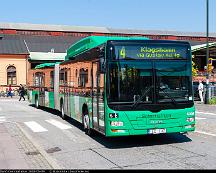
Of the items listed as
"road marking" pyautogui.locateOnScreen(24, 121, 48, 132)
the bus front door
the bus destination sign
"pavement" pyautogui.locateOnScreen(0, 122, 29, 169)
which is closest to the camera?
"pavement" pyautogui.locateOnScreen(0, 122, 29, 169)

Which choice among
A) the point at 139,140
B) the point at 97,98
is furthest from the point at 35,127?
the point at 139,140

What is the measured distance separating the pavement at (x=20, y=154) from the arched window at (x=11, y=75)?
146 ft

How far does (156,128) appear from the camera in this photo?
10.1m

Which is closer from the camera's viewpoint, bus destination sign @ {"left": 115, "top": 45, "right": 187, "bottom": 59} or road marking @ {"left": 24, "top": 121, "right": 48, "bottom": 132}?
bus destination sign @ {"left": 115, "top": 45, "right": 187, "bottom": 59}

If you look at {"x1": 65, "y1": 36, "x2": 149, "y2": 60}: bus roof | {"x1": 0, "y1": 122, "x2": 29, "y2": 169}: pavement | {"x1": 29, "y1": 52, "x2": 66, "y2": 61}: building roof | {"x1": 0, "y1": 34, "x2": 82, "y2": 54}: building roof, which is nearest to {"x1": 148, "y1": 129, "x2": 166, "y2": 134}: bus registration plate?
{"x1": 65, "y1": 36, "x2": 149, "y2": 60}: bus roof

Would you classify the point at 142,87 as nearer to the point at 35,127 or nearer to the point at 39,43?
the point at 35,127

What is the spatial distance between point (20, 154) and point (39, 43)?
60017 mm

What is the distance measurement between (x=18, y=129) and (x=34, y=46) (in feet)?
169

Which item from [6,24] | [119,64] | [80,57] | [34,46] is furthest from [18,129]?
[6,24]

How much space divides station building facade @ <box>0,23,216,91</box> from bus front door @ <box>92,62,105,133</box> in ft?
129

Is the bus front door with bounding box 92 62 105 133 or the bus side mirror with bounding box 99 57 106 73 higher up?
the bus side mirror with bounding box 99 57 106 73

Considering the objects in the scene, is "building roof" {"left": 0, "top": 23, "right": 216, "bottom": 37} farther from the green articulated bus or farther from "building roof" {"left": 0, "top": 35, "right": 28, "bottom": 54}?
the green articulated bus

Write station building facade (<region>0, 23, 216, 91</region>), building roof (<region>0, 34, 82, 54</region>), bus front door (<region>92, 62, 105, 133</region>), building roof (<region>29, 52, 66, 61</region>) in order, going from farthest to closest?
building roof (<region>0, 34, 82, 54</region>) → building roof (<region>29, 52, 66, 61</region>) → station building facade (<region>0, 23, 216, 91</region>) → bus front door (<region>92, 62, 105, 133</region>)

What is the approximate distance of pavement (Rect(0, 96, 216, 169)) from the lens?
8.12m
